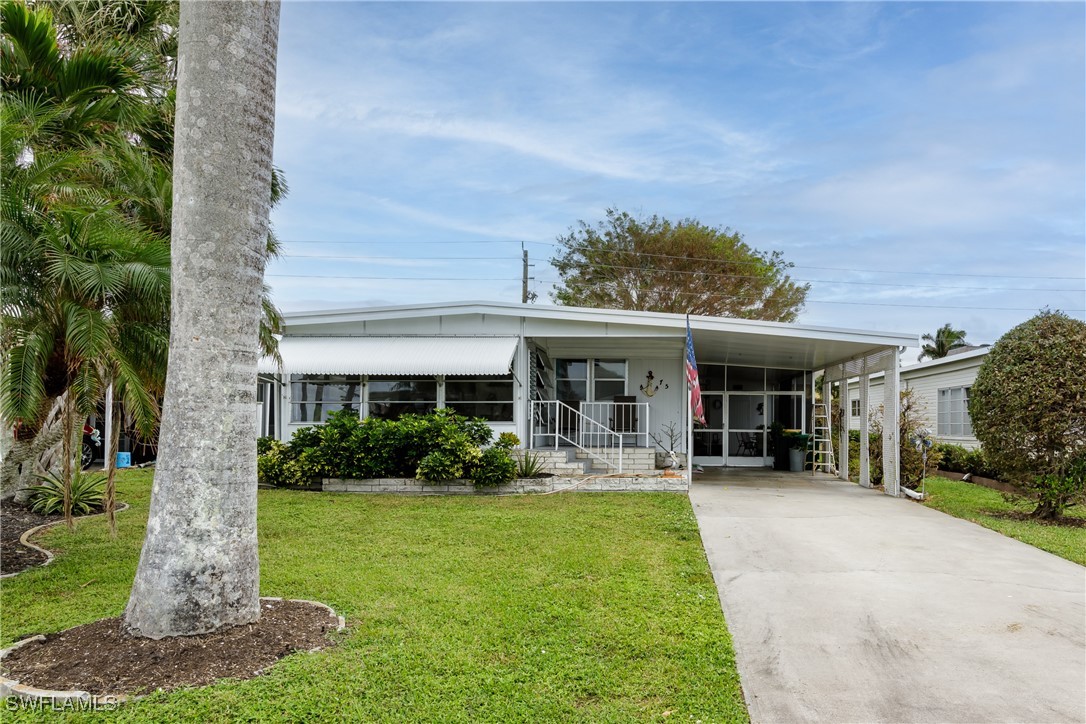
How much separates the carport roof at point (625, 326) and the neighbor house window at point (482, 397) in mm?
1189

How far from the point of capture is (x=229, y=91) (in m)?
4.51

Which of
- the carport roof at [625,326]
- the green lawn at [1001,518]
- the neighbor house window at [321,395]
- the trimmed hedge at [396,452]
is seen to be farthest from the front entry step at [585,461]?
the green lawn at [1001,518]

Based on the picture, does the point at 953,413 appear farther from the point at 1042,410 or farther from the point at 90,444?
the point at 90,444

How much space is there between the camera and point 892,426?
13172 mm

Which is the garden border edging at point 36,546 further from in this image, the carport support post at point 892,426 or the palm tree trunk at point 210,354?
the carport support post at point 892,426

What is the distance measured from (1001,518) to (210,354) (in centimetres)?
1154

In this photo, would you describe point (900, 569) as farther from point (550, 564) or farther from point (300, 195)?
point (300, 195)

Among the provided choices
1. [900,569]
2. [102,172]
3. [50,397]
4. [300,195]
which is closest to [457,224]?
[300,195]

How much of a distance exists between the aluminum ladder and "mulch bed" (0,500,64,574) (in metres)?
15.9

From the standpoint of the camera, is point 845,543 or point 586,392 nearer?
point 845,543

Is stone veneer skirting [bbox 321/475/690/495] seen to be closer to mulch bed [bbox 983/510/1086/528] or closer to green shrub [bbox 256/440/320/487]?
green shrub [bbox 256/440/320/487]

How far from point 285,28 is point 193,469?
5.75 m

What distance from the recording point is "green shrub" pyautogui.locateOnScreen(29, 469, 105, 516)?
9797 mm

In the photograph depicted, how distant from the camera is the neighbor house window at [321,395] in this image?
46.6 feet
